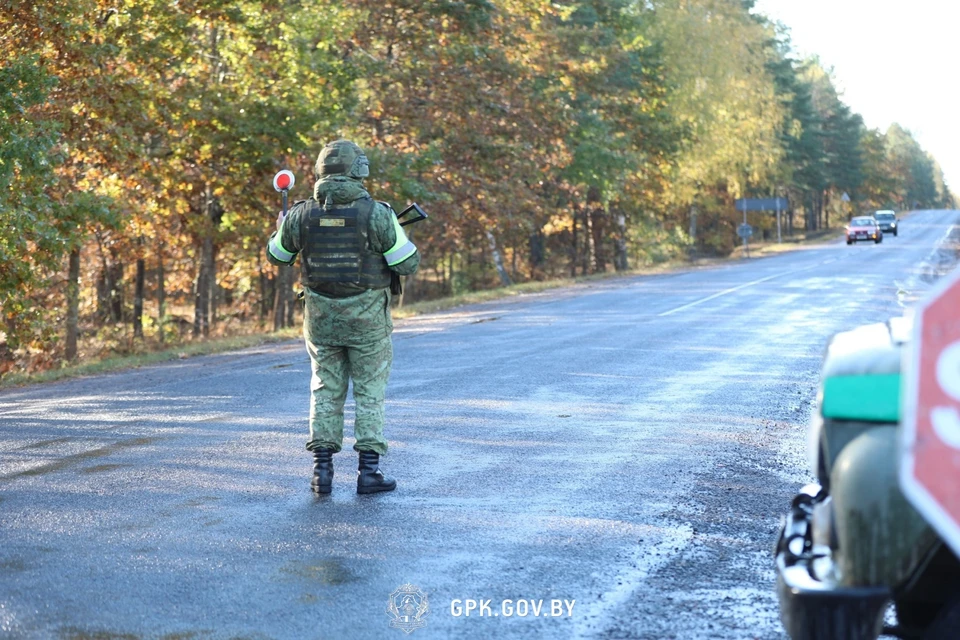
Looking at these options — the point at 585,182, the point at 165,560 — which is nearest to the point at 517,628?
the point at 165,560

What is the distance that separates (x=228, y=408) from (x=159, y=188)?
671 inches

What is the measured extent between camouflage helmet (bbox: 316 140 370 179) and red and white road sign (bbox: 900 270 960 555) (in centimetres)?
474

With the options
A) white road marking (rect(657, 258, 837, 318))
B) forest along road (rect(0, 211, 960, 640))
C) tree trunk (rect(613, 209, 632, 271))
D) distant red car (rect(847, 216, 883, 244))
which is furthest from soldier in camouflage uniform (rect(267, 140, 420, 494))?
distant red car (rect(847, 216, 883, 244))

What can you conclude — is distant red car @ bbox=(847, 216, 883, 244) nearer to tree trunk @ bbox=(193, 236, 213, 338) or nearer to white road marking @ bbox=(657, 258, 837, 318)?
white road marking @ bbox=(657, 258, 837, 318)

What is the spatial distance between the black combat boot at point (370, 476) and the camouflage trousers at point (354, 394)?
0.15 feet

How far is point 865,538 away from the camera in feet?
9.70

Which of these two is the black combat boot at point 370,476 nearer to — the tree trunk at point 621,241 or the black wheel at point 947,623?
the black wheel at point 947,623

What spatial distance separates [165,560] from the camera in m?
5.55

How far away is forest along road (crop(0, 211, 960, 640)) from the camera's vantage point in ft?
15.7

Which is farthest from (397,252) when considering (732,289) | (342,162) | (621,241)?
(621,241)

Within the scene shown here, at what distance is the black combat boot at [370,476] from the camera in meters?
6.95

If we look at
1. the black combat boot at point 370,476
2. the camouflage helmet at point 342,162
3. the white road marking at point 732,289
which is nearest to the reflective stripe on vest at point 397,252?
the camouflage helmet at point 342,162

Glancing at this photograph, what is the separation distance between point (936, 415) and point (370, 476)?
4845mm

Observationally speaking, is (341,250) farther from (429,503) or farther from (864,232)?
(864,232)
